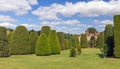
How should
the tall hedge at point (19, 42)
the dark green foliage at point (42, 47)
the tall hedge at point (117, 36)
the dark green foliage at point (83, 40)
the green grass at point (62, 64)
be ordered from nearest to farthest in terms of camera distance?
the green grass at point (62, 64), the tall hedge at point (117, 36), the dark green foliage at point (42, 47), the tall hedge at point (19, 42), the dark green foliage at point (83, 40)

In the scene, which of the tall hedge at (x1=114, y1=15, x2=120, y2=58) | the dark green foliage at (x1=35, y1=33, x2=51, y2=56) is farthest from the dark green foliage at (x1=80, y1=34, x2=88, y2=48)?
the tall hedge at (x1=114, y1=15, x2=120, y2=58)

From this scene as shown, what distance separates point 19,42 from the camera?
32969 millimetres

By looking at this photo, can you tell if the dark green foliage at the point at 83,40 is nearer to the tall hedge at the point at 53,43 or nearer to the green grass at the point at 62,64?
the tall hedge at the point at 53,43

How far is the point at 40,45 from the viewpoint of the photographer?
3067 cm

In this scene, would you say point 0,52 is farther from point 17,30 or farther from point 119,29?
point 119,29

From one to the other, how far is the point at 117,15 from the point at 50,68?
1122cm

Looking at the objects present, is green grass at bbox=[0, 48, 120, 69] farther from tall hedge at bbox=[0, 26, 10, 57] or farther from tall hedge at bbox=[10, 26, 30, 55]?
tall hedge at bbox=[10, 26, 30, 55]


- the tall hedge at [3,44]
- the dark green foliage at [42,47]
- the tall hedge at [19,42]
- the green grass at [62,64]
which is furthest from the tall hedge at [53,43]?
the green grass at [62,64]

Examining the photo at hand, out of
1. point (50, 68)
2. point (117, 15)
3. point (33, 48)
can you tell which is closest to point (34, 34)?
point (33, 48)

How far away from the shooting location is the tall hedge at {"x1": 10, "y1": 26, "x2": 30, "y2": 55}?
108ft

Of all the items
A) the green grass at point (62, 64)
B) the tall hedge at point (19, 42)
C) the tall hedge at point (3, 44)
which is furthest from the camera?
the tall hedge at point (19, 42)

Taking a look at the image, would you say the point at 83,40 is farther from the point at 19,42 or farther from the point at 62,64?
the point at 62,64

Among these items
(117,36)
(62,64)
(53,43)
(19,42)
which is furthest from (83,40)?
(62,64)

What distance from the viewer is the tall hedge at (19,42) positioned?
32875mm
